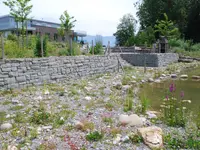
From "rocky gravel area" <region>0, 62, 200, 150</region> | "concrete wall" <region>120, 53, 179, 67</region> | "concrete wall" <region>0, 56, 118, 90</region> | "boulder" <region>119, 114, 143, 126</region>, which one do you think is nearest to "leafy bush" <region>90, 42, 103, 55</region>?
"concrete wall" <region>0, 56, 118, 90</region>

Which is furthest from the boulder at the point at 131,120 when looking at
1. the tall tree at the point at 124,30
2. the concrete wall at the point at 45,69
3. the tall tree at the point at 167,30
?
the tall tree at the point at 124,30

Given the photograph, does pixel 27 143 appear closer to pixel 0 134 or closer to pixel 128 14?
Result: pixel 0 134

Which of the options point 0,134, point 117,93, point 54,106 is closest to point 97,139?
point 0,134

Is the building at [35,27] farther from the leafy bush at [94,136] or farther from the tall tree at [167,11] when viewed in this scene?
the leafy bush at [94,136]

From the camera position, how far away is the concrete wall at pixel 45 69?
6.02 metres

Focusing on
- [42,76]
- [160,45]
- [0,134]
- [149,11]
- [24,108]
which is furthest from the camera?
[149,11]

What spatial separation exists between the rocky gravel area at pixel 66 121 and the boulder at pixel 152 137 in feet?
0.26

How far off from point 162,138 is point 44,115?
6.67 ft

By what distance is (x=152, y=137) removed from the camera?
9.64 ft

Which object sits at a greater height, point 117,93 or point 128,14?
point 128,14

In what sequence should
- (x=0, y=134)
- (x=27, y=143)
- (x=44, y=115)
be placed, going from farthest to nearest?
(x=44, y=115)
(x=0, y=134)
(x=27, y=143)

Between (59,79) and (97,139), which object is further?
(59,79)

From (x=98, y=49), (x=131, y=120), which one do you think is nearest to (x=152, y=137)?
(x=131, y=120)

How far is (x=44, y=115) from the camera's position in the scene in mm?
3730
